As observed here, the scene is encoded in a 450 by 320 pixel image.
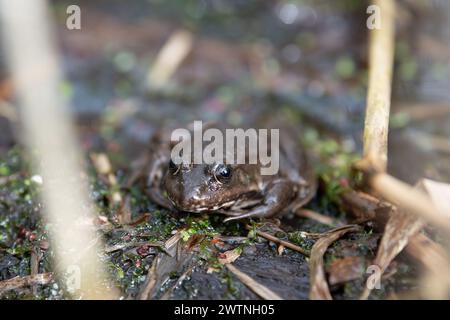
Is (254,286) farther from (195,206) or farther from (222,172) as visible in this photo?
(222,172)

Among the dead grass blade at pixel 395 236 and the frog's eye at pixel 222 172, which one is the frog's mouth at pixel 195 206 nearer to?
the frog's eye at pixel 222 172

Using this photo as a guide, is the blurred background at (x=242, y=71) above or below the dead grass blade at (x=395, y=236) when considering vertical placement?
above

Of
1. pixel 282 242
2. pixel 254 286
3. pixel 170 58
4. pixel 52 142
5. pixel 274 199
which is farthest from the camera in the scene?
pixel 170 58

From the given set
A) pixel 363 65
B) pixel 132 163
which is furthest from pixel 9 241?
pixel 363 65

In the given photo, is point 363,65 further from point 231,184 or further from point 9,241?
point 9,241

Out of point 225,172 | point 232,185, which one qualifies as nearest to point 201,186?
point 225,172

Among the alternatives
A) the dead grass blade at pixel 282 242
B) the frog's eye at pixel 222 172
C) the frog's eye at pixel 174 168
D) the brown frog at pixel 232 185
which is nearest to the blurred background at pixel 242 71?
the brown frog at pixel 232 185
